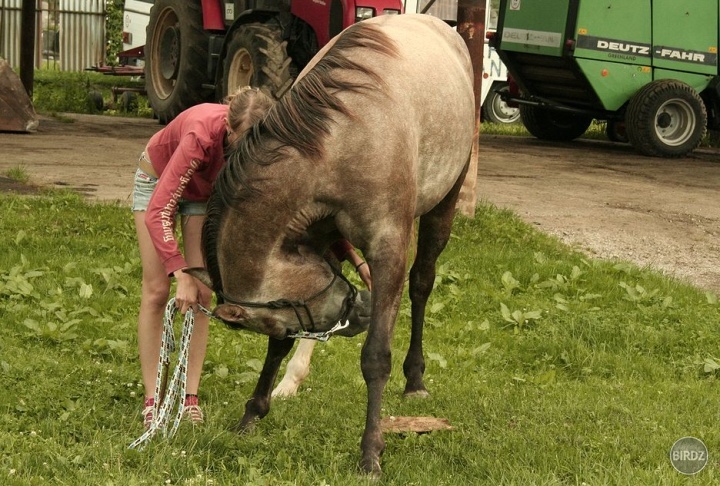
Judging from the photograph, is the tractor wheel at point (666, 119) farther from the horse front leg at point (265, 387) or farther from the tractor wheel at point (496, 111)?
the horse front leg at point (265, 387)

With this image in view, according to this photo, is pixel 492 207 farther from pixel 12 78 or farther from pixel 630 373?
pixel 12 78

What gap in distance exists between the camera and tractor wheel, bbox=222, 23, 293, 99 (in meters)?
11.5

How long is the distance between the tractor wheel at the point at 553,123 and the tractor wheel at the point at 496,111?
8.38 feet

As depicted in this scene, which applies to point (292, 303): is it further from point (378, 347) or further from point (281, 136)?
point (281, 136)

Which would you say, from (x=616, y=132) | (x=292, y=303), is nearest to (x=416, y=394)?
(x=292, y=303)

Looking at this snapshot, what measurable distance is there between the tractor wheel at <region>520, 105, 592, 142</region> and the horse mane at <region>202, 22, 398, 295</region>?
12746 millimetres

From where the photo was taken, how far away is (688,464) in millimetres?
4406

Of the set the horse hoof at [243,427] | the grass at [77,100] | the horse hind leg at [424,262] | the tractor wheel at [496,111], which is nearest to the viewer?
the horse hoof at [243,427]

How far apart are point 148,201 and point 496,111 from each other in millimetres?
15983

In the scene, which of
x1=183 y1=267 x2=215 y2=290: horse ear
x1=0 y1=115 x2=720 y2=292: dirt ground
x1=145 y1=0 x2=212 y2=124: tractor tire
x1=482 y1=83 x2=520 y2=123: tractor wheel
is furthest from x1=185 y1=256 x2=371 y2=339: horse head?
x1=482 y1=83 x2=520 y2=123: tractor wheel

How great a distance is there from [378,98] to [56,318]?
9.22 feet

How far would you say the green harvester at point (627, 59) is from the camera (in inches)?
560

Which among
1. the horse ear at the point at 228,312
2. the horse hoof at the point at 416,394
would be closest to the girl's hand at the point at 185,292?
the horse ear at the point at 228,312

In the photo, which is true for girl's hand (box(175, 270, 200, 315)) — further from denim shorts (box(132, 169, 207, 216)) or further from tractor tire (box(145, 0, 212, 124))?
tractor tire (box(145, 0, 212, 124))
